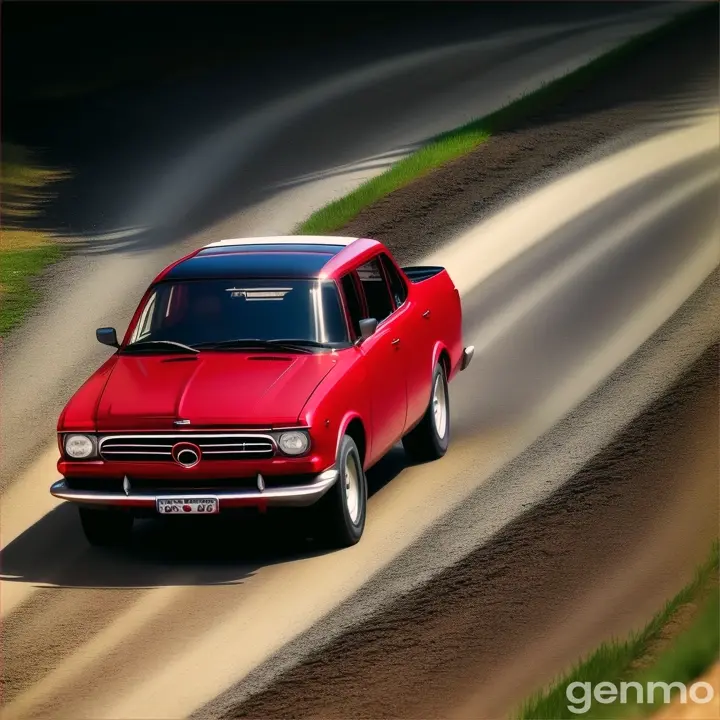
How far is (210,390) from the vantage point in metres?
11.1

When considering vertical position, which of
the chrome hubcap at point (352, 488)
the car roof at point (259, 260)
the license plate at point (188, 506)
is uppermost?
the car roof at point (259, 260)

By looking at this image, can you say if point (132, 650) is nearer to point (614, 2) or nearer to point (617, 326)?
point (617, 326)

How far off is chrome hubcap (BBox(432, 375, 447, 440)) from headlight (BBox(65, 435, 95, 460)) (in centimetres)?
370

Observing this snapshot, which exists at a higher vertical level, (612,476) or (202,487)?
(202,487)

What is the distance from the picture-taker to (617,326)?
56.7 feet

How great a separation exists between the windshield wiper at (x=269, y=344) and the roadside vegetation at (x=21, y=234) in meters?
6.55

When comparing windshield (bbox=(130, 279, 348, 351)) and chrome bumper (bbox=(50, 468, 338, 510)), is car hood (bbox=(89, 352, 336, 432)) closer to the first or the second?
windshield (bbox=(130, 279, 348, 351))

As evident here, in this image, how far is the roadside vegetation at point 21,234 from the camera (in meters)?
18.9

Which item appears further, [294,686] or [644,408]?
[644,408]

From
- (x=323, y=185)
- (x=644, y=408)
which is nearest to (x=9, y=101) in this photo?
(x=323, y=185)

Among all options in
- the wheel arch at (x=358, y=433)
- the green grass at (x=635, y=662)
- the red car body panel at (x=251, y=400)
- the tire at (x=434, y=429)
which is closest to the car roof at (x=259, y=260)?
the red car body panel at (x=251, y=400)

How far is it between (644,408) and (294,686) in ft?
20.2

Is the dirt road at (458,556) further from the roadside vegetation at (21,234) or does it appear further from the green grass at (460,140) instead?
the green grass at (460,140)

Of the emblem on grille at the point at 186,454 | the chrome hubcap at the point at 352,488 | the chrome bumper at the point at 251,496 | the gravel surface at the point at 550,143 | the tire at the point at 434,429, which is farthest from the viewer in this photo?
the gravel surface at the point at 550,143
